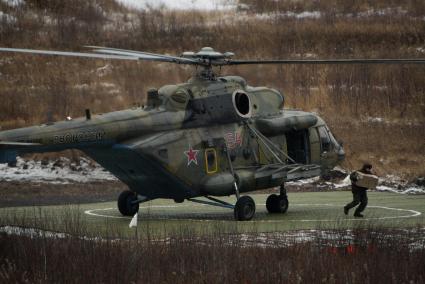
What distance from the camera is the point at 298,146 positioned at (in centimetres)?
2747

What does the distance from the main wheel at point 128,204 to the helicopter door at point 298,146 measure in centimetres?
458

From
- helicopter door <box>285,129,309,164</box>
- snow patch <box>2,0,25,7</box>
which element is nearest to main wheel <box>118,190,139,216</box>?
helicopter door <box>285,129,309,164</box>

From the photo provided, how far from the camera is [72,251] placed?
1691cm

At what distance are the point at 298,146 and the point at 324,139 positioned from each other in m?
0.91

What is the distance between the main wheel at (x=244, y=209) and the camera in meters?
24.2

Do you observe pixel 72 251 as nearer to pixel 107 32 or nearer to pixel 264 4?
pixel 107 32

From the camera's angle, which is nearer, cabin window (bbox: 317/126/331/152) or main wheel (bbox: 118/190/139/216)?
main wheel (bbox: 118/190/139/216)

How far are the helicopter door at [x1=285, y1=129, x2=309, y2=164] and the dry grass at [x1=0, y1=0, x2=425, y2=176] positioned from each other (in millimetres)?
11665

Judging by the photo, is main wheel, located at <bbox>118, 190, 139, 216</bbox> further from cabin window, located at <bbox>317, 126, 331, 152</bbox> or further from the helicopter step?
cabin window, located at <bbox>317, 126, 331, 152</bbox>

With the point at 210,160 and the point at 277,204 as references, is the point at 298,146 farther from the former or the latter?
the point at 210,160

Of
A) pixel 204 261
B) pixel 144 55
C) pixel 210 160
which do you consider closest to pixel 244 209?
pixel 210 160

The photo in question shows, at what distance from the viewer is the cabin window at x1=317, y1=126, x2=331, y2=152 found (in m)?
27.9

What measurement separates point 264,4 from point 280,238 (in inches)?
1591

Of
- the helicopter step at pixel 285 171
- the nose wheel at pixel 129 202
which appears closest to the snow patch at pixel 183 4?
the helicopter step at pixel 285 171
